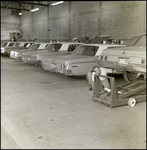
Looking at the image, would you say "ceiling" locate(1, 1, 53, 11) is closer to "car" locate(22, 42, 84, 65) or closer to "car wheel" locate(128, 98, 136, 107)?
"car" locate(22, 42, 84, 65)

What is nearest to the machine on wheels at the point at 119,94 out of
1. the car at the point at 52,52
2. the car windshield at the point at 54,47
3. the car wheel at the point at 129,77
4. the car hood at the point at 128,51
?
the car hood at the point at 128,51

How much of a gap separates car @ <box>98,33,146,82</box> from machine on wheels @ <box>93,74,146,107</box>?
46cm

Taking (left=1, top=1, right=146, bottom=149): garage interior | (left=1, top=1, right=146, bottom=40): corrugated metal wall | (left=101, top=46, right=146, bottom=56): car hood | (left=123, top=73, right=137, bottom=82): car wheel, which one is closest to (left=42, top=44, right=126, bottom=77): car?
(left=1, top=1, right=146, bottom=149): garage interior

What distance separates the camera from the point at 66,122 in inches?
165

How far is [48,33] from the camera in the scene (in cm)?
2759

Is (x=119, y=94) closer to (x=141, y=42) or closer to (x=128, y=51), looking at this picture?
(x=128, y=51)

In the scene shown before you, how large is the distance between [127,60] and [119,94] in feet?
3.95

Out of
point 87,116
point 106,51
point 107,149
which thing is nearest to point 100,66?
point 106,51

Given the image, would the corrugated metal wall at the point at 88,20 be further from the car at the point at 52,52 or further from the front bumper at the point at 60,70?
the front bumper at the point at 60,70

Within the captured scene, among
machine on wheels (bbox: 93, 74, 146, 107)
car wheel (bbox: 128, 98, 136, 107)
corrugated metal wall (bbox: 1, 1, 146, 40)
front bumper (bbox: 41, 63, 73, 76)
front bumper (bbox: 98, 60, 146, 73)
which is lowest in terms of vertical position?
car wheel (bbox: 128, 98, 136, 107)

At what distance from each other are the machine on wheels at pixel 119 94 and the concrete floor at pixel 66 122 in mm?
126

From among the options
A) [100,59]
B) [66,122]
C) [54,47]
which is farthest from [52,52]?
[66,122]

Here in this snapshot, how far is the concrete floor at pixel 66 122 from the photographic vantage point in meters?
3.36

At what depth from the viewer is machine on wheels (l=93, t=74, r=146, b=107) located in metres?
5.08
